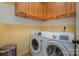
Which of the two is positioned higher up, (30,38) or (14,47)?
(30,38)

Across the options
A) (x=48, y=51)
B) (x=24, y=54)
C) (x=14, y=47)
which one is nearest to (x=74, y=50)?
(x=48, y=51)

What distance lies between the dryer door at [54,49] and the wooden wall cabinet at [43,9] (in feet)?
0.99

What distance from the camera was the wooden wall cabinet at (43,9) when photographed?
173cm

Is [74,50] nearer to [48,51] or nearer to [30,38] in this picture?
[48,51]

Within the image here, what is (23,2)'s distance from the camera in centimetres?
175

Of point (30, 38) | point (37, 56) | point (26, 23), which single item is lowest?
point (37, 56)

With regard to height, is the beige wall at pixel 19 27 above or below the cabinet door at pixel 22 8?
below

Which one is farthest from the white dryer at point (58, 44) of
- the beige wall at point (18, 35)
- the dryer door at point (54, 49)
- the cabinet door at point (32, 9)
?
the cabinet door at point (32, 9)

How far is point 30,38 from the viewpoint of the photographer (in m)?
1.73

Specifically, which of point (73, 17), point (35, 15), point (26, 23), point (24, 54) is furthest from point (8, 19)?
point (73, 17)

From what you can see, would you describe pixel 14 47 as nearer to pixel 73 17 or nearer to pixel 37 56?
pixel 37 56

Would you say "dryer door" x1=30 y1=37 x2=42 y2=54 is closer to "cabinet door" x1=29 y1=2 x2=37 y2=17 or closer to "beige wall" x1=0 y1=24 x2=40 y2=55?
"beige wall" x1=0 y1=24 x2=40 y2=55

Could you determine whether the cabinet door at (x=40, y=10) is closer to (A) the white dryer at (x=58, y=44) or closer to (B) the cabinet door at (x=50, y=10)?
(B) the cabinet door at (x=50, y=10)

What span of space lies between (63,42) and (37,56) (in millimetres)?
347
